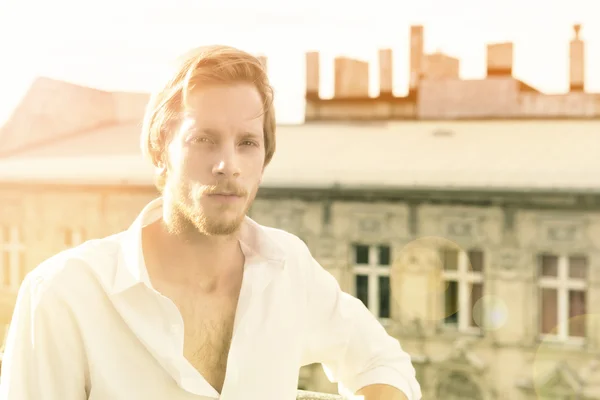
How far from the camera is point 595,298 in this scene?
12.8 m

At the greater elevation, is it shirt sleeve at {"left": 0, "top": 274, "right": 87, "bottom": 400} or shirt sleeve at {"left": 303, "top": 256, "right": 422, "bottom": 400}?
shirt sleeve at {"left": 0, "top": 274, "right": 87, "bottom": 400}

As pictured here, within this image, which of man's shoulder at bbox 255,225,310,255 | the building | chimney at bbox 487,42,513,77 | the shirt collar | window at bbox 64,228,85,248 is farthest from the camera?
chimney at bbox 487,42,513,77

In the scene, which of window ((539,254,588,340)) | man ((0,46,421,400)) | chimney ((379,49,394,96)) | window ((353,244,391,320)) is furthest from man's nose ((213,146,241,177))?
chimney ((379,49,394,96))

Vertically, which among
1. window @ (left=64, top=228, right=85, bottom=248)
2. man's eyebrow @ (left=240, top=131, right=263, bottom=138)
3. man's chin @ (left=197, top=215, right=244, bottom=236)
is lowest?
window @ (left=64, top=228, right=85, bottom=248)

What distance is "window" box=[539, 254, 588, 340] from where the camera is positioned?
1309cm

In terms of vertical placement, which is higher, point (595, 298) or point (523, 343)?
point (595, 298)

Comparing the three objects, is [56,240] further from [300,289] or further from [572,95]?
[300,289]

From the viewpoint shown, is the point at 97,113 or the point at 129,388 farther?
the point at 97,113

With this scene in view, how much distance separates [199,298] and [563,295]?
1256cm

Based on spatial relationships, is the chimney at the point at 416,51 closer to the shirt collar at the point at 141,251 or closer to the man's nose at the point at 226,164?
the shirt collar at the point at 141,251

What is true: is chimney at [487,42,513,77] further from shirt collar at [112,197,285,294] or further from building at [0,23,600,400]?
shirt collar at [112,197,285,294]

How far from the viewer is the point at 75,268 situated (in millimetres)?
1485

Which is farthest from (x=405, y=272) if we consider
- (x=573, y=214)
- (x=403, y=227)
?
(x=573, y=214)

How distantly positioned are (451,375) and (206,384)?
1341 cm
